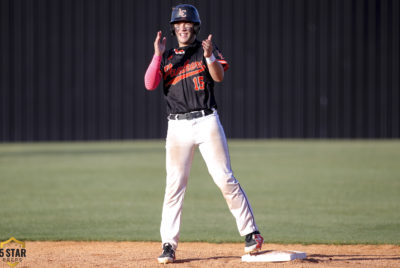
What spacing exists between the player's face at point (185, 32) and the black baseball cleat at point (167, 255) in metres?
1.50

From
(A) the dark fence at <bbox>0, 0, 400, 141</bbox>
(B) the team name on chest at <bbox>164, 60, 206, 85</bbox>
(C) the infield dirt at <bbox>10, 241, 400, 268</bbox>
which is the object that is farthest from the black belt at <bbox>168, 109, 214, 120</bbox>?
(A) the dark fence at <bbox>0, 0, 400, 141</bbox>

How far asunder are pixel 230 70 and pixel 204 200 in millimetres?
17031

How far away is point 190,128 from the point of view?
428cm

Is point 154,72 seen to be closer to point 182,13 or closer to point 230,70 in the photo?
point 182,13

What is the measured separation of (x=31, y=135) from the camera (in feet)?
82.3

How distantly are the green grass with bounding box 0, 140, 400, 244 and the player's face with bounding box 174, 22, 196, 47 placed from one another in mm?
2219

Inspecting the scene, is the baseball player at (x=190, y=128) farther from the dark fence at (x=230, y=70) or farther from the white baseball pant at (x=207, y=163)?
the dark fence at (x=230, y=70)

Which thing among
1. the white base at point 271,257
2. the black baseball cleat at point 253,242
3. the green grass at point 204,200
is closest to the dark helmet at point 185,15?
the black baseball cleat at point 253,242

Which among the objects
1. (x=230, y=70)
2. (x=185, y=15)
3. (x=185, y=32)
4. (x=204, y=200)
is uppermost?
(x=230, y=70)

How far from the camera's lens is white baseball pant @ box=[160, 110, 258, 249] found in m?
4.24

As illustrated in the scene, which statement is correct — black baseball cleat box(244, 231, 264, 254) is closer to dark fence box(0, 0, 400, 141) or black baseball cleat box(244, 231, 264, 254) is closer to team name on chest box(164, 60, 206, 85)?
team name on chest box(164, 60, 206, 85)

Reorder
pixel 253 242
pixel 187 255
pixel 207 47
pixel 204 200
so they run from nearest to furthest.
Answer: pixel 207 47 < pixel 253 242 < pixel 187 255 < pixel 204 200

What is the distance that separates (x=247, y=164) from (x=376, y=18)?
1414 cm

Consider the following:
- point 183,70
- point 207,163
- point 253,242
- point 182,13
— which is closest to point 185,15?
point 182,13
